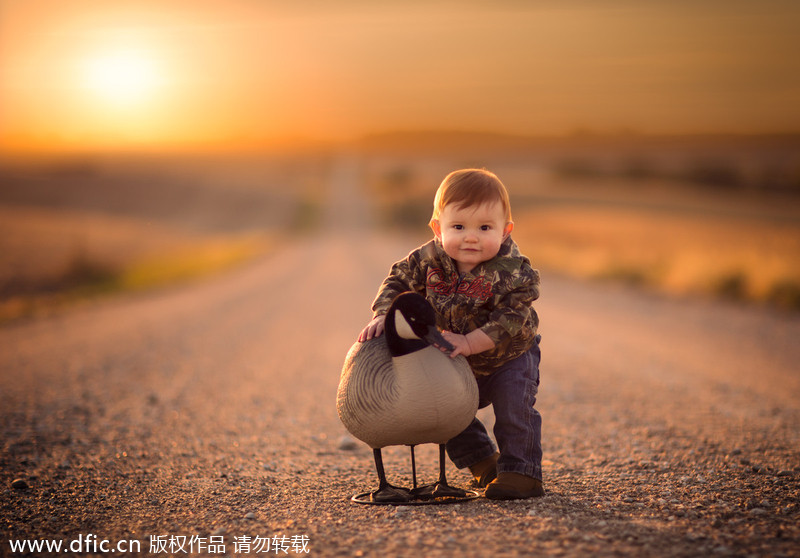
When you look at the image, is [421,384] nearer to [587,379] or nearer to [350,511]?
[350,511]

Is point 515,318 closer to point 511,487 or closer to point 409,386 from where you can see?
point 409,386

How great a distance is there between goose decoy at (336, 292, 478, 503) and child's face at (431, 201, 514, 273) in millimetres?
439

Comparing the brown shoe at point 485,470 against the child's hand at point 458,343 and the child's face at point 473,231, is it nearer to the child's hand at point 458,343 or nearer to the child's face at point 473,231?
the child's hand at point 458,343

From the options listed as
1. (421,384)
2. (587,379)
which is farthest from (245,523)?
(587,379)

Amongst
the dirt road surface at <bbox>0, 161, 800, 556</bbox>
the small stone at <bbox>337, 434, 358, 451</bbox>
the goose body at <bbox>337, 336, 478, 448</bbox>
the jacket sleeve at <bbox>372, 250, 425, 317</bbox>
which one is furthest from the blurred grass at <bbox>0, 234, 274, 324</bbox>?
the goose body at <bbox>337, 336, 478, 448</bbox>

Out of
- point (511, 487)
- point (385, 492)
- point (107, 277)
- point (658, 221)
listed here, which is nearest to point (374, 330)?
point (385, 492)

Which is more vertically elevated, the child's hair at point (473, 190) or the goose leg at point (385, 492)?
the child's hair at point (473, 190)

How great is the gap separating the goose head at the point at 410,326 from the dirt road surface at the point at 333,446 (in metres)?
0.84

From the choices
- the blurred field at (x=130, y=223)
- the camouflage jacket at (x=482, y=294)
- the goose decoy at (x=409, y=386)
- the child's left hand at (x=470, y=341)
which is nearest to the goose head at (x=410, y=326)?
the goose decoy at (x=409, y=386)

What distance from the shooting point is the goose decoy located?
9.72 feet

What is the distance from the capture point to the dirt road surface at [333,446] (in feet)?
9.28

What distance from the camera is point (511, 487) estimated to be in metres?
3.27

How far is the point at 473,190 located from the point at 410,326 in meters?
0.82

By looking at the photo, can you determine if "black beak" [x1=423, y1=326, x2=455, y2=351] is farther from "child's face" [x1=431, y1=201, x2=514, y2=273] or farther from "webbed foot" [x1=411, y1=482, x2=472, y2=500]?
"webbed foot" [x1=411, y1=482, x2=472, y2=500]
